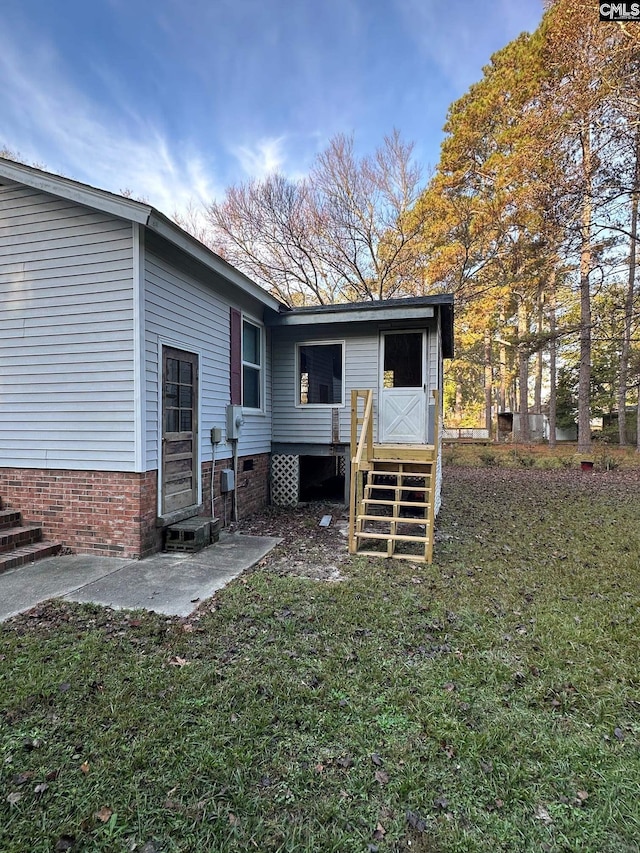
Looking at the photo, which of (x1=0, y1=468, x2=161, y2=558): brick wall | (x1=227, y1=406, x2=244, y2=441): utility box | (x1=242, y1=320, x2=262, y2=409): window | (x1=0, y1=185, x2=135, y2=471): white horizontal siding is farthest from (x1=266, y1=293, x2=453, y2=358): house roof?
(x1=0, y1=468, x2=161, y2=558): brick wall

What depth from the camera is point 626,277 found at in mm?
15977

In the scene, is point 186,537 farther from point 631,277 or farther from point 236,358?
point 631,277

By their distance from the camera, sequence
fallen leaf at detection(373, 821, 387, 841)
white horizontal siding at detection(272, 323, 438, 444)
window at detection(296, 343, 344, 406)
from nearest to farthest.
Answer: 1. fallen leaf at detection(373, 821, 387, 841)
2. white horizontal siding at detection(272, 323, 438, 444)
3. window at detection(296, 343, 344, 406)

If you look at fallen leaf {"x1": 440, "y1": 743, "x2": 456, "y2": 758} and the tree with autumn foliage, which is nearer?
fallen leaf {"x1": 440, "y1": 743, "x2": 456, "y2": 758}

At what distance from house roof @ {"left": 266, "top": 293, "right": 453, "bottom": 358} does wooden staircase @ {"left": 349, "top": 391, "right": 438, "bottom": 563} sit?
61.3 inches

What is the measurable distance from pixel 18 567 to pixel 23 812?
3.41 metres

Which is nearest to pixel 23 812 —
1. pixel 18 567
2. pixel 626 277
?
pixel 18 567

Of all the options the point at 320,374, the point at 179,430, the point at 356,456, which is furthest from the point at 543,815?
the point at 320,374

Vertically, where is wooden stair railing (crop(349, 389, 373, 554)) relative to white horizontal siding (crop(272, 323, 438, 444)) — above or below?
below

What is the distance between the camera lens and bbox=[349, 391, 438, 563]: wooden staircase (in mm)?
5074

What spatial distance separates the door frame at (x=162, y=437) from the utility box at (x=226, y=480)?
543 millimetres

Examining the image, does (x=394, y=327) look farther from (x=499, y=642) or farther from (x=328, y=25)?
(x=328, y=25)

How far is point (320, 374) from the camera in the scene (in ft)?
29.7

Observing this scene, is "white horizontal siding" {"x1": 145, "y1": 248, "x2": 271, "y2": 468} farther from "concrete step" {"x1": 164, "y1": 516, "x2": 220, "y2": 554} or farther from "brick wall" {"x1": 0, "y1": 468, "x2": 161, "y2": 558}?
"concrete step" {"x1": 164, "y1": 516, "x2": 220, "y2": 554}
